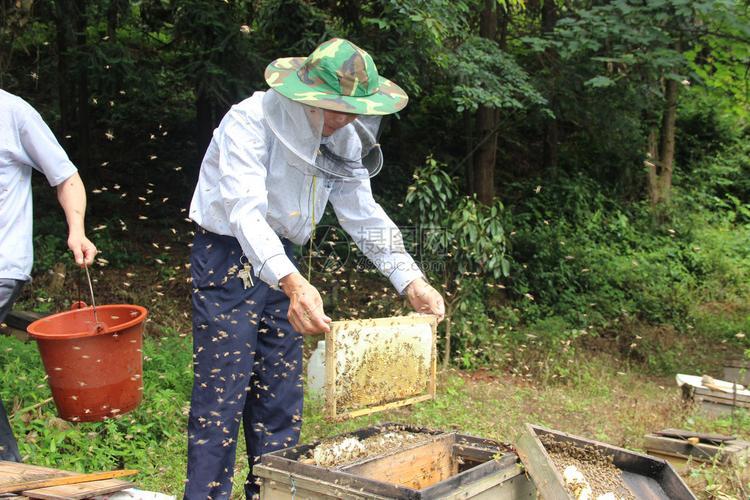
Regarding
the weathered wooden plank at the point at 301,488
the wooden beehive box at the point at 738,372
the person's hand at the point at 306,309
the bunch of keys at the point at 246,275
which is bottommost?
the wooden beehive box at the point at 738,372

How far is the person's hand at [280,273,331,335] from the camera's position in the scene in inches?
79.3

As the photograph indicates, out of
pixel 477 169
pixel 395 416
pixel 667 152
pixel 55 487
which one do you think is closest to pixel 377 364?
pixel 55 487

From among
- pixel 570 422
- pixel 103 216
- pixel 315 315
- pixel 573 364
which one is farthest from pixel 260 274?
pixel 103 216

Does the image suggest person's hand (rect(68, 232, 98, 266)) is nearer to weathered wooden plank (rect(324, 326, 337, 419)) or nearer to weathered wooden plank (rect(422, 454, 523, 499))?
weathered wooden plank (rect(324, 326, 337, 419))

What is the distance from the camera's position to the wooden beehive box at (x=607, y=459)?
6.91 feet

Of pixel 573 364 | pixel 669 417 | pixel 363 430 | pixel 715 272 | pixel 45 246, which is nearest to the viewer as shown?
pixel 363 430

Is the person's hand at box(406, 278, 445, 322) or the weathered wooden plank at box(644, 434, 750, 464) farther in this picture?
the weathered wooden plank at box(644, 434, 750, 464)

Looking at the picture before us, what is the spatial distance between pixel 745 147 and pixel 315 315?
34.8ft

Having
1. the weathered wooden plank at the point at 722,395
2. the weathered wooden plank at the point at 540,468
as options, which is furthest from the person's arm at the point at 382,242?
the weathered wooden plank at the point at 722,395

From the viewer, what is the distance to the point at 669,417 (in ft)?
15.0

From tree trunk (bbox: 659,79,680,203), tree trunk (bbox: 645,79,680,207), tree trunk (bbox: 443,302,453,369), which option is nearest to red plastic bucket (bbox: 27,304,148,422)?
tree trunk (bbox: 443,302,453,369)

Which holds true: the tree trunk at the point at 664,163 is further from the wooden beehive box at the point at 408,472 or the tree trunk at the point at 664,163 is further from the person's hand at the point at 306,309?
the person's hand at the point at 306,309

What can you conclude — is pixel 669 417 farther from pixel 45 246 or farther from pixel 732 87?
pixel 45 246

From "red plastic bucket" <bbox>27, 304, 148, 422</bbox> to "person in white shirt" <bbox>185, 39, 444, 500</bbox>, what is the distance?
64cm
